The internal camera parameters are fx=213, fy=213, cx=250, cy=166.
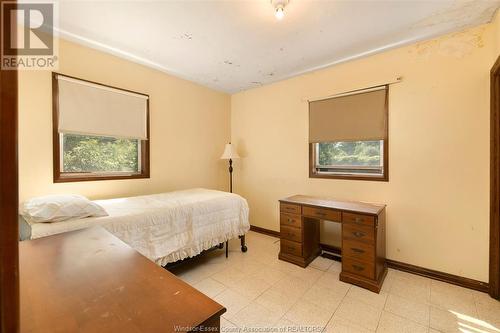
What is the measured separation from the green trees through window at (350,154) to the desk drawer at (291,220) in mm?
952

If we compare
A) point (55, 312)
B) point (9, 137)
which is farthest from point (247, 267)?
point (9, 137)

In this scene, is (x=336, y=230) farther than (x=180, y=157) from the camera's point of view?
No

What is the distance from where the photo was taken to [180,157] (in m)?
3.29

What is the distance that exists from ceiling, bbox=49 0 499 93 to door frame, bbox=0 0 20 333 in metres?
1.83

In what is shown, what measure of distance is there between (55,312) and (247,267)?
2.06 metres

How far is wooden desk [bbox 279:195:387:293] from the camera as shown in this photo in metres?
2.08

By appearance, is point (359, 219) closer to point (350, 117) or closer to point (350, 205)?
point (350, 205)

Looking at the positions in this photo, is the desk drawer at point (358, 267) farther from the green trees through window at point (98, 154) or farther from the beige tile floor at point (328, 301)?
the green trees through window at point (98, 154)

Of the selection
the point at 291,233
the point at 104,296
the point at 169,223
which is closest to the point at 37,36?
the point at 169,223

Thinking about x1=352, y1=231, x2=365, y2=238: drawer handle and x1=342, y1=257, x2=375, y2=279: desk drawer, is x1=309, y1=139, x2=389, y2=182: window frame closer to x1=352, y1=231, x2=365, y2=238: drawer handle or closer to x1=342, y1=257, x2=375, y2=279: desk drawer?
x1=352, y1=231, x2=365, y2=238: drawer handle

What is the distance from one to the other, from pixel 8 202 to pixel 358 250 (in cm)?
248

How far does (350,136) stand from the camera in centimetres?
273

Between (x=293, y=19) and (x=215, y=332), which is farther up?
(x=293, y=19)

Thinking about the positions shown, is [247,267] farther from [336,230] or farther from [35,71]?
[35,71]
